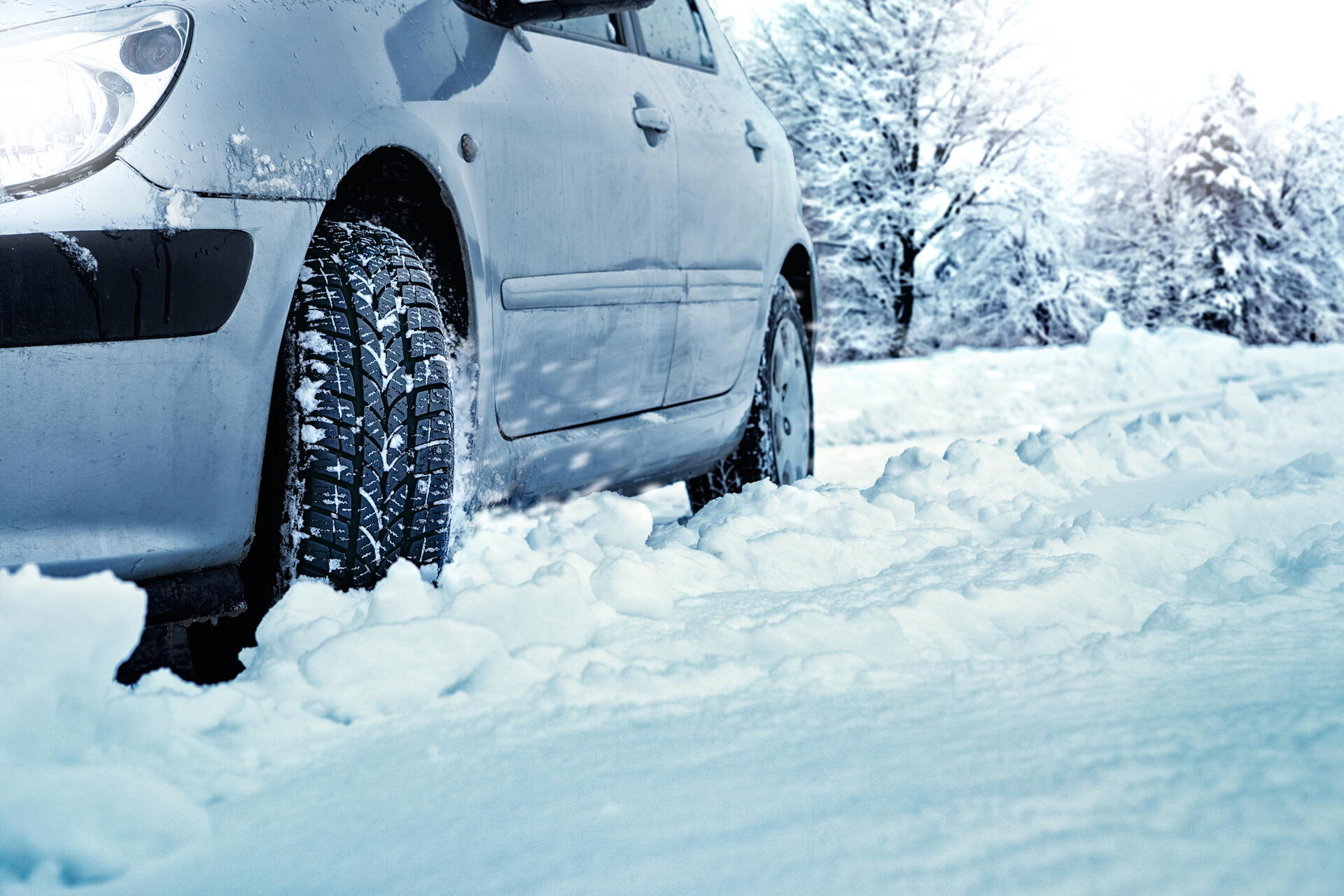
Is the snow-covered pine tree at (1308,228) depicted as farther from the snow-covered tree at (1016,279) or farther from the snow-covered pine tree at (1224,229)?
the snow-covered tree at (1016,279)

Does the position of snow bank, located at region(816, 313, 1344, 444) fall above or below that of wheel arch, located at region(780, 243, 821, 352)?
below

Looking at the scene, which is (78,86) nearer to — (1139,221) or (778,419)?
(778,419)

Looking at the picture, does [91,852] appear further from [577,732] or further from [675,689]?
[675,689]

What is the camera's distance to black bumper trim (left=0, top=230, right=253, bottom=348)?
1531 mm

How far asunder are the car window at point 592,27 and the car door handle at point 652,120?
0.68ft

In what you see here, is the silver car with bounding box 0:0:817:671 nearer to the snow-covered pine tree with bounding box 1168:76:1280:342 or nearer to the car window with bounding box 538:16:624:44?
the car window with bounding box 538:16:624:44

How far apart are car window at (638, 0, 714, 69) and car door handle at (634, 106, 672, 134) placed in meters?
0.30

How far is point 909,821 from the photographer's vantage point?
1.18 meters

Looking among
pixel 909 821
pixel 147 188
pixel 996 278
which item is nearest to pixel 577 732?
pixel 909 821

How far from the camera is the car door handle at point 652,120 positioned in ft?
8.95

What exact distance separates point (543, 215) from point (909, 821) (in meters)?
1.54

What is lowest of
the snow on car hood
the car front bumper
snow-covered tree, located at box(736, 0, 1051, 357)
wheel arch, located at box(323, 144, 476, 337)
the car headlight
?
the car front bumper

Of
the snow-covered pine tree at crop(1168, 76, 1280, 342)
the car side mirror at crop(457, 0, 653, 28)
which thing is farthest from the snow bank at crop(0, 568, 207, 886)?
the snow-covered pine tree at crop(1168, 76, 1280, 342)

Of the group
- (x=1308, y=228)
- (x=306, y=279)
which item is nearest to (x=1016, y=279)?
(x=1308, y=228)
